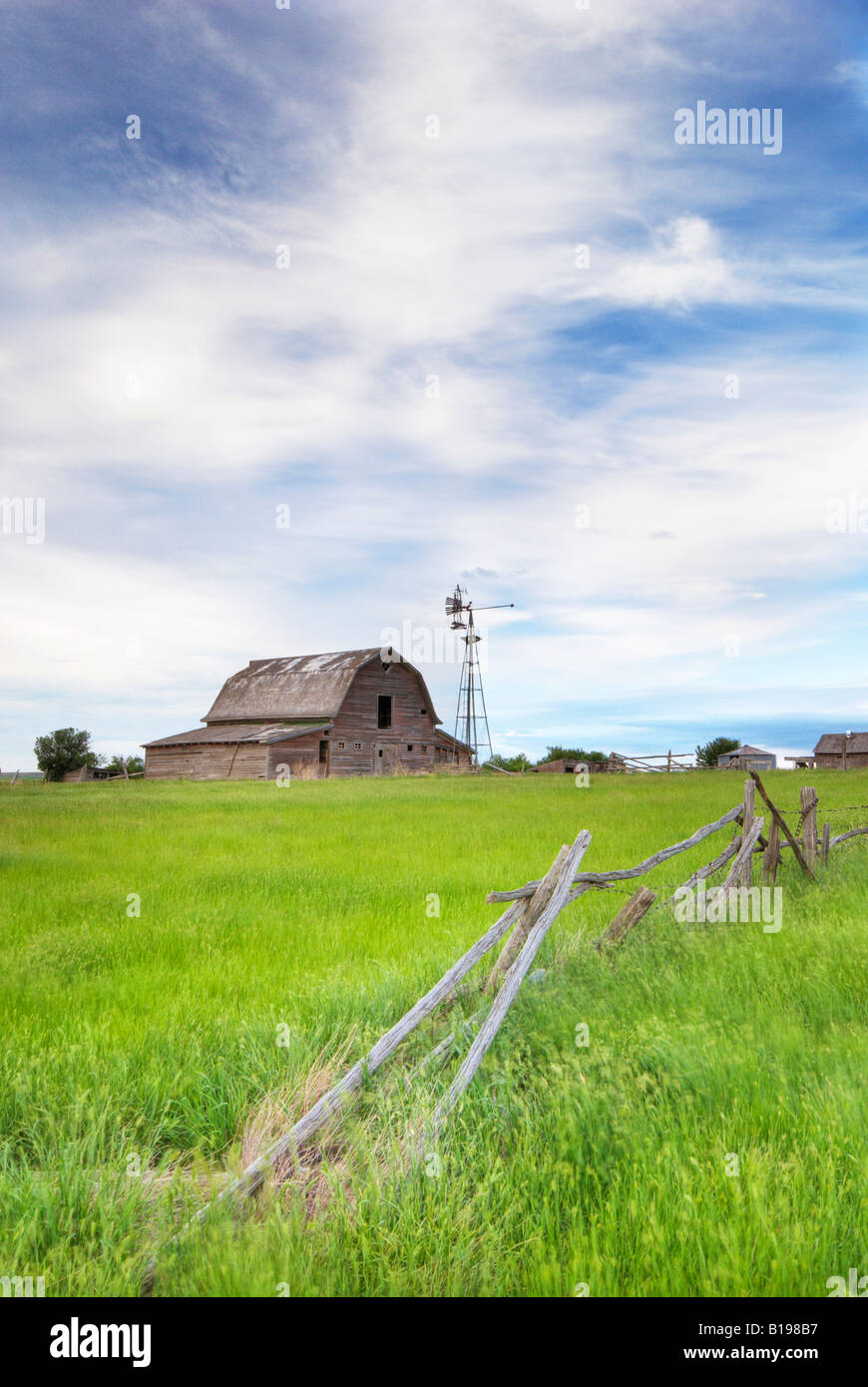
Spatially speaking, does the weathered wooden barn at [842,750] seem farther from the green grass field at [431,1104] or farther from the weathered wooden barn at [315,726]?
the green grass field at [431,1104]

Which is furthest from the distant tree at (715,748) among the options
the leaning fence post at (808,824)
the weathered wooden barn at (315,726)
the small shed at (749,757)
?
the leaning fence post at (808,824)

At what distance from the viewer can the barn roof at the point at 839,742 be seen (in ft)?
218

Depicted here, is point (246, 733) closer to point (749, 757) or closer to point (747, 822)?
point (747, 822)

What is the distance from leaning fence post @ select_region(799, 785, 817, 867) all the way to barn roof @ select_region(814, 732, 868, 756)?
5909cm

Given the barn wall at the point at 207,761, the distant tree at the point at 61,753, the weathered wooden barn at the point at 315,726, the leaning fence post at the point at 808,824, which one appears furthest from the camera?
the distant tree at the point at 61,753

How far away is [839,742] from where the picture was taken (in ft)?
227

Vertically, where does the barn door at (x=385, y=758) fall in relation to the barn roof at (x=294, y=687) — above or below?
below

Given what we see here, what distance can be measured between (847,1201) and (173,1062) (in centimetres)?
426

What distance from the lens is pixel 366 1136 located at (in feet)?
14.1

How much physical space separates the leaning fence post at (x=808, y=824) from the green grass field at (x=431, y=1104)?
97 cm

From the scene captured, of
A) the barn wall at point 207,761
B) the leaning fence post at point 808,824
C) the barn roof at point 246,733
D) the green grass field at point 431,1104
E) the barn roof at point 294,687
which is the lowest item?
the green grass field at point 431,1104

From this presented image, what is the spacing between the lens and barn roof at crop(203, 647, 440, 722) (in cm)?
4825

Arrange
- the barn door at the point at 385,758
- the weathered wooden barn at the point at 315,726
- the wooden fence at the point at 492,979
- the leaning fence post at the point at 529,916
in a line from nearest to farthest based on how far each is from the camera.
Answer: the wooden fence at the point at 492,979 → the leaning fence post at the point at 529,916 → the weathered wooden barn at the point at 315,726 → the barn door at the point at 385,758

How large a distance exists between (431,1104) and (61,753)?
2521 inches
